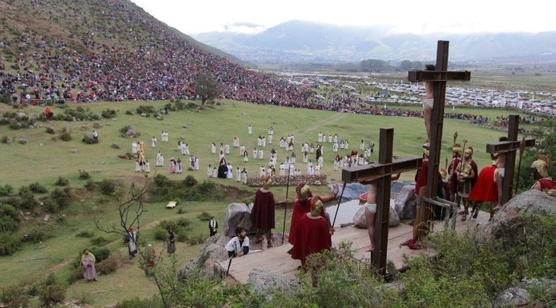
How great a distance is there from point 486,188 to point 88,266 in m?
11.6

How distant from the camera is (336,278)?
6.07 metres

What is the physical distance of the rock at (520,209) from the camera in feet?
27.6

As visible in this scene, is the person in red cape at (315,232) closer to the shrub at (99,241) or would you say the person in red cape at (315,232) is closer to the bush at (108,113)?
the shrub at (99,241)

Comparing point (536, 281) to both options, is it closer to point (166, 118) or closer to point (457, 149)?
point (457, 149)

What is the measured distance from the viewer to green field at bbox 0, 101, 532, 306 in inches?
658

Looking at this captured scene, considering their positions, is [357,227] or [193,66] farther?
[193,66]

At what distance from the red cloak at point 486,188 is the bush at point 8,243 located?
16.0m

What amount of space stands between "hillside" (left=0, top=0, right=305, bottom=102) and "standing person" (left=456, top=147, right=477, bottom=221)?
38.1m

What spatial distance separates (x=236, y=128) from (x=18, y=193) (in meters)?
22.1

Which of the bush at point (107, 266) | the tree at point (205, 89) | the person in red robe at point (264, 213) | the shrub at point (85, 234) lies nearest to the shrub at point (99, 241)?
the shrub at point (85, 234)

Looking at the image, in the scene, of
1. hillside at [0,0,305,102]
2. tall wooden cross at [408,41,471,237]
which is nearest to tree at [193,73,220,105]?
hillside at [0,0,305,102]

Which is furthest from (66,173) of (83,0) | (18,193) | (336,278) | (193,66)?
(83,0)

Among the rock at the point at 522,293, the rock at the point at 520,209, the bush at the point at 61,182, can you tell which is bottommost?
the bush at the point at 61,182

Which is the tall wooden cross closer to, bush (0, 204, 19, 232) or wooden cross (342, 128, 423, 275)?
wooden cross (342, 128, 423, 275)
